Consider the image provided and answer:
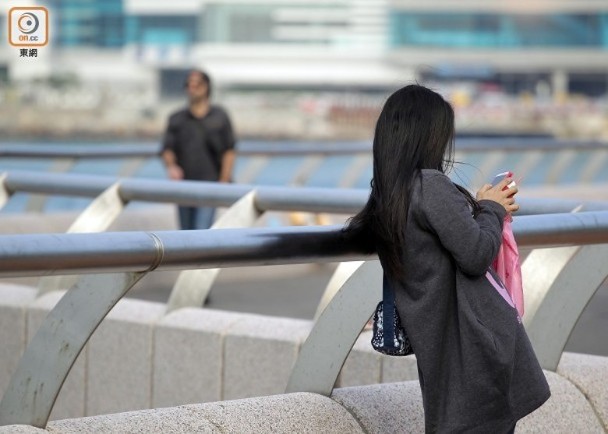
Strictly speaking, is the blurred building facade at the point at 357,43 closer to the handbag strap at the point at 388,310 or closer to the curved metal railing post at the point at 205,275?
the curved metal railing post at the point at 205,275

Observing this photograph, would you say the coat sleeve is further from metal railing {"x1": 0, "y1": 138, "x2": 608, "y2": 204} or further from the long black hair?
metal railing {"x1": 0, "y1": 138, "x2": 608, "y2": 204}

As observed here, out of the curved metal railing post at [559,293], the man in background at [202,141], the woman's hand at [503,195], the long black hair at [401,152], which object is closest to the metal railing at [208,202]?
the curved metal railing post at [559,293]

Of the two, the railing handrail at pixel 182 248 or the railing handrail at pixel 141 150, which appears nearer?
the railing handrail at pixel 182 248

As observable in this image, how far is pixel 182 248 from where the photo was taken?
3.14 meters

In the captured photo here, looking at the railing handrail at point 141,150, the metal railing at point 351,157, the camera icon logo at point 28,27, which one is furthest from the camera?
the metal railing at point 351,157

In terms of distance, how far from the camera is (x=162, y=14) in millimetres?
129875

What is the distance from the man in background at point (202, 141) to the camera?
1032cm

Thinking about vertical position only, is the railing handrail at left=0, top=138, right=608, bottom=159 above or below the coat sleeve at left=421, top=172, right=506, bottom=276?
below

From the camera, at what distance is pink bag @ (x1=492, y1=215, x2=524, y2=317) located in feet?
10.9

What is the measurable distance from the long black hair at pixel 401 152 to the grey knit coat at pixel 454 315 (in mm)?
28

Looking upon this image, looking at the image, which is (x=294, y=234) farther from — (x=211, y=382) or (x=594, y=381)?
(x=211, y=382)

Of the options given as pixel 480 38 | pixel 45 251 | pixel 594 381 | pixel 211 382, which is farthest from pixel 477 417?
pixel 480 38

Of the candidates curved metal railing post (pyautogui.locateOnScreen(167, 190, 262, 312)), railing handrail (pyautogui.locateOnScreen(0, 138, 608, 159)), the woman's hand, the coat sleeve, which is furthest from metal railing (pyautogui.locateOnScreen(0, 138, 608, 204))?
the coat sleeve

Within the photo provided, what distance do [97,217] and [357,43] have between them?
129 m
